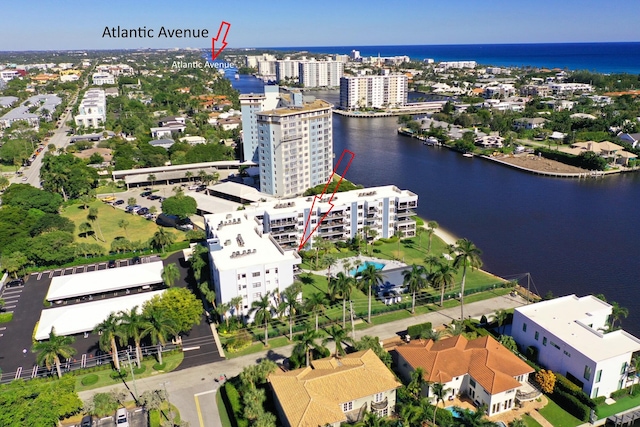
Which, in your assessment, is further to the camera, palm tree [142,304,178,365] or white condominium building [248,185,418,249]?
white condominium building [248,185,418,249]

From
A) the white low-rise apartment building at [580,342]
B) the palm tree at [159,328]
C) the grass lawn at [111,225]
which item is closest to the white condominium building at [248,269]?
the palm tree at [159,328]

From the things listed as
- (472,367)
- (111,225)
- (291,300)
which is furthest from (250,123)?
(472,367)

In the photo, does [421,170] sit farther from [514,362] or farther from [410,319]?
[514,362]

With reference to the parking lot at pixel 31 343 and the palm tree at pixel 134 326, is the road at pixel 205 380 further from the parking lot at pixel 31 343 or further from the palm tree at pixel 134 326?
the palm tree at pixel 134 326

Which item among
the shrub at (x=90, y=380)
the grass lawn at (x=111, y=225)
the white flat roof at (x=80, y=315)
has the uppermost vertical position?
the white flat roof at (x=80, y=315)

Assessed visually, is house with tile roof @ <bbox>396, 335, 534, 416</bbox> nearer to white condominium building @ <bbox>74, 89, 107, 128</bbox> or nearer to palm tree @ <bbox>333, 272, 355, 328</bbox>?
palm tree @ <bbox>333, 272, 355, 328</bbox>

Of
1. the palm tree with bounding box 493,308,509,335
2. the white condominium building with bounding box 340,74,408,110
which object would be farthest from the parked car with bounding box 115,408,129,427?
the white condominium building with bounding box 340,74,408,110

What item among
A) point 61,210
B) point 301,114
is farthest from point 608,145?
point 61,210
